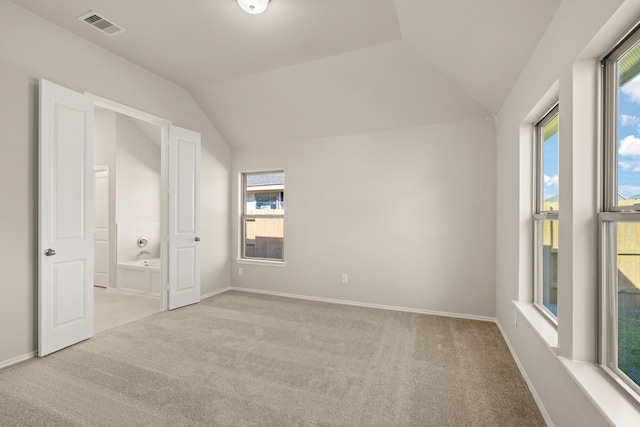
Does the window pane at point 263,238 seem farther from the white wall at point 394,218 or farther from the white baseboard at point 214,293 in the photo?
the white baseboard at point 214,293

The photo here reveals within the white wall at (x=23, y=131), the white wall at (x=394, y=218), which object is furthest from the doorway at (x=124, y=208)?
the white wall at (x=394, y=218)

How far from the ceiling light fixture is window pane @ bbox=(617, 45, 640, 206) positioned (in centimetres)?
242

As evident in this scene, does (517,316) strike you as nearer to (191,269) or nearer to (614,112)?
(614,112)

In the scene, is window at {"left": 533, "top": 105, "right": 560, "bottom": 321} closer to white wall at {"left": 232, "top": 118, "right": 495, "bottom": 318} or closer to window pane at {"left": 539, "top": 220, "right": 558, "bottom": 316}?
window pane at {"left": 539, "top": 220, "right": 558, "bottom": 316}

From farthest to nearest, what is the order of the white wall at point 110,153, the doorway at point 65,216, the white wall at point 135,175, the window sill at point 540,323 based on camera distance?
the white wall at point 135,175
the white wall at point 110,153
the doorway at point 65,216
the window sill at point 540,323

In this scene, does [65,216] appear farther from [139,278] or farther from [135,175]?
[135,175]

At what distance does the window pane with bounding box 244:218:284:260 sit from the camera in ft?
16.3

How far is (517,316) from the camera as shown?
99.1 inches

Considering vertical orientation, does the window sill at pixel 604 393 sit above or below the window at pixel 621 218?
below

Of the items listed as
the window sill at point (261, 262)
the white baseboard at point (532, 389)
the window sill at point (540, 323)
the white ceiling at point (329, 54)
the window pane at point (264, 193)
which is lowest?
the white baseboard at point (532, 389)

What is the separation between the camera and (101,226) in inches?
211

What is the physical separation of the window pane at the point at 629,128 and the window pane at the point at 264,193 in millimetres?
4069

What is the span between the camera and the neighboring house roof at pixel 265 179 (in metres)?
4.93

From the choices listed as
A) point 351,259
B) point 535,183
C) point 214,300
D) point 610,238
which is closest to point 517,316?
point 535,183
